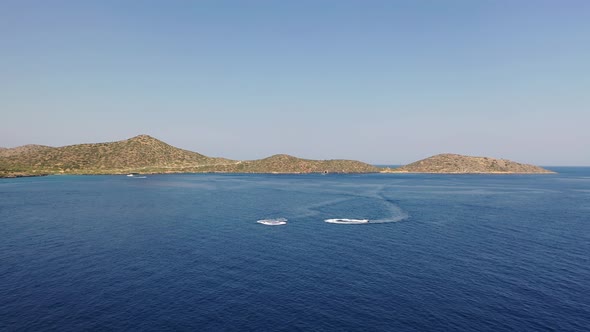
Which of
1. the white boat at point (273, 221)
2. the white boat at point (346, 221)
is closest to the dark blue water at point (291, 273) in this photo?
the white boat at point (273, 221)

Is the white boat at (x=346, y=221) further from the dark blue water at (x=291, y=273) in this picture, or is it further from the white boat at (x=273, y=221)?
the white boat at (x=273, y=221)

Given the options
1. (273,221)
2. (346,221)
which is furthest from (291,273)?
(346,221)

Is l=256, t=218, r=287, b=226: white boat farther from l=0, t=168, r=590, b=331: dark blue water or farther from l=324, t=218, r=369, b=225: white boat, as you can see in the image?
l=324, t=218, r=369, b=225: white boat

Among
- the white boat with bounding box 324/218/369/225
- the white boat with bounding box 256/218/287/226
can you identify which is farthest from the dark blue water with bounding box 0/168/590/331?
the white boat with bounding box 324/218/369/225

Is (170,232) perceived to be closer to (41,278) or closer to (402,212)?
(41,278)

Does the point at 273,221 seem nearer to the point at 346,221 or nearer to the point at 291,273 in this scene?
the point at 346,221

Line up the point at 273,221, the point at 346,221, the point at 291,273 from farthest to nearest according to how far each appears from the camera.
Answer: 1. the point at 346,221
2. the point at 273,221
3. the point at 291,273

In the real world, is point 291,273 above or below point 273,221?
below

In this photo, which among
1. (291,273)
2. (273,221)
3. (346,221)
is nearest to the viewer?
(291,273)
